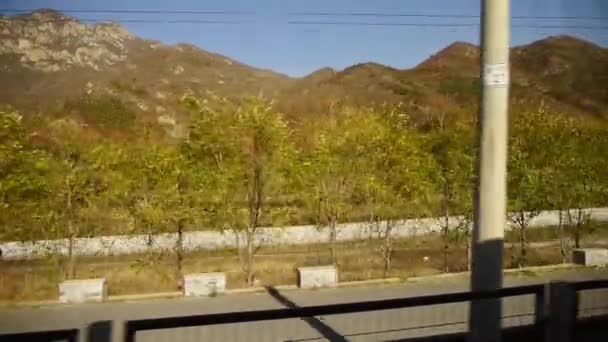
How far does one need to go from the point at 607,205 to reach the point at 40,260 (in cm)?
1370

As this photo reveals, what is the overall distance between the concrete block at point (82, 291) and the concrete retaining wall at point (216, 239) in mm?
2759

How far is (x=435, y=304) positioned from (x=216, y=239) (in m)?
9.70

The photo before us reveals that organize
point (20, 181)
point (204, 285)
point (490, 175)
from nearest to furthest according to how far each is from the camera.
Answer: point (490, 175) → point (204, 285) → point (20, 181)

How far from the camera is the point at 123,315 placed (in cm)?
666

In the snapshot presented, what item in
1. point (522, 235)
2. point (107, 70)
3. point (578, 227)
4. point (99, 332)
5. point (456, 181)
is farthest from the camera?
point (107, 70)

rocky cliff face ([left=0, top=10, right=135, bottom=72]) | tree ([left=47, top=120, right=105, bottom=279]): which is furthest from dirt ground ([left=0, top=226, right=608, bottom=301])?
rocky cliff face ([left=0, top=10, right=135, bottom=72])

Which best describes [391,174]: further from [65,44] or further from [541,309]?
[65,44]

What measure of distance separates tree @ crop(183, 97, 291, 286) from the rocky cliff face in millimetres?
39646

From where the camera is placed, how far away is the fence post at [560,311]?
2.54 metres

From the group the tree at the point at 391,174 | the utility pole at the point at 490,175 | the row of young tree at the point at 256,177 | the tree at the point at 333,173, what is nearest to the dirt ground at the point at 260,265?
the row of young tree at the point at 256,177

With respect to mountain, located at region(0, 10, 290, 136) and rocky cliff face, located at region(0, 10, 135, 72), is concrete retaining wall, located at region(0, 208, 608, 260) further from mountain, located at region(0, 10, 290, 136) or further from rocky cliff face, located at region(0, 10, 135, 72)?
rocky cliff face, located at region(0, 10, 135, 72)

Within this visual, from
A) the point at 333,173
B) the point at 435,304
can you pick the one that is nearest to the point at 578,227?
the point at 333,173

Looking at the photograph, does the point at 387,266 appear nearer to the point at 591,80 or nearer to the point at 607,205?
the point at 607,205

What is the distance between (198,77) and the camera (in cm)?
6594
